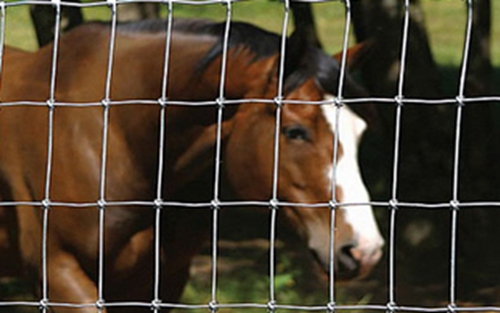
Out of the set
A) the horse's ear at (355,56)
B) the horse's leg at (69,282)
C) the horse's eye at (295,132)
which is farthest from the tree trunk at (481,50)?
the horse's leg at (69,282)

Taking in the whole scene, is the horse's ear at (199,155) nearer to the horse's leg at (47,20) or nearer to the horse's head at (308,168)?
the horse's head at (308,168)

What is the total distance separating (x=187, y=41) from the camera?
254 centimetres

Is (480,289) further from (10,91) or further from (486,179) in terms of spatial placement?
(10,91)

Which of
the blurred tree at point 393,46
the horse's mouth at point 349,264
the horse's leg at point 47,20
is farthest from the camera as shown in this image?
the blurred tree at point 393,46

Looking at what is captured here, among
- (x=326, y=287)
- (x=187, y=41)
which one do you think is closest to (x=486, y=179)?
(x=326, y=287)

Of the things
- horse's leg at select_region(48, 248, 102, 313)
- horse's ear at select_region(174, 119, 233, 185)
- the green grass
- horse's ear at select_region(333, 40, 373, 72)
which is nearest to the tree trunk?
the green grass

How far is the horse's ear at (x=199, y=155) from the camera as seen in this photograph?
2.47 meters

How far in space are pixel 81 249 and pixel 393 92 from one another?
919 millimetres

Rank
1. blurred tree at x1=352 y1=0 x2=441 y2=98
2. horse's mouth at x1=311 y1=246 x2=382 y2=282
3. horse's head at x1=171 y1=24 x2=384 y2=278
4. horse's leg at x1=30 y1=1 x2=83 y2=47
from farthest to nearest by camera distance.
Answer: blurred tree at x1=352 y1=0 x2=441 y2=98
horse's leg at x1=30 y1=1 x2=83 y2=47
horse's mouth at x1=311 y1=246 x2=382 y2=282
horse's head at x1=171 y1=24 x2=384 y2=278

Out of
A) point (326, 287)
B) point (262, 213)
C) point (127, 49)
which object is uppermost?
point (127, 49)

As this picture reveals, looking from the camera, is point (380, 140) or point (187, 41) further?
point (380, 140)

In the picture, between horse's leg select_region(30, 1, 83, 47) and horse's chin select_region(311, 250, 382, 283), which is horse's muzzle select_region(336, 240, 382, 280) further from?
horse's leg select_region(30, 1, 83, 47)

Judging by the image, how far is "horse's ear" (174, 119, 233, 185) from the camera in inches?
97.3

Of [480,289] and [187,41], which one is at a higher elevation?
[187,41]
